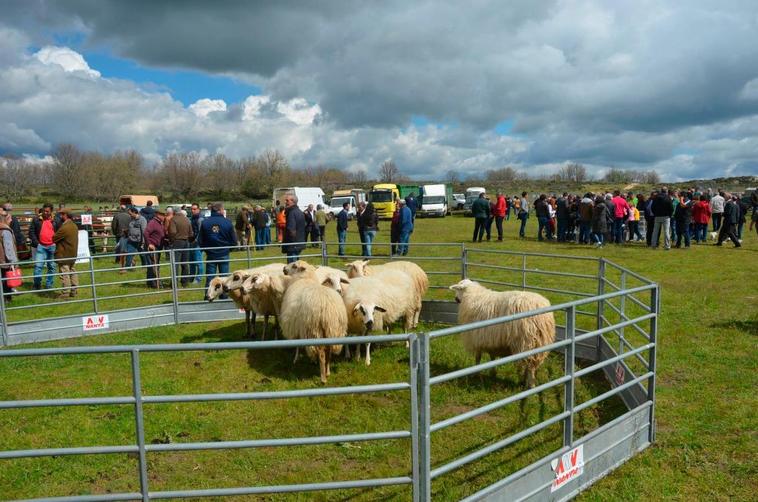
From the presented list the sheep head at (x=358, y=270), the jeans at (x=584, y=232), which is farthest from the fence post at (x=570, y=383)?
the jeans at (x=584, y=232)

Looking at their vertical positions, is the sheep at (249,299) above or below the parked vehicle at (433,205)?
below

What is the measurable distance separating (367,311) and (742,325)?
21.0 feet

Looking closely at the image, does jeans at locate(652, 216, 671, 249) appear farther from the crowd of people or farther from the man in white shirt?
the man in white shirt

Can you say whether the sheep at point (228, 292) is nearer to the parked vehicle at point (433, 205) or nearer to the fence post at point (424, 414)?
the fence post at point (424, 414)

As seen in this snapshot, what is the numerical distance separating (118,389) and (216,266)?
559 centimetres

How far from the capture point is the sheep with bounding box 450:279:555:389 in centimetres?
628

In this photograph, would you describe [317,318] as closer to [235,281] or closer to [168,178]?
[235,281]

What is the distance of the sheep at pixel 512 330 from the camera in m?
6.28

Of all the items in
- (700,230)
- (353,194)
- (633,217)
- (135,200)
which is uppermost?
(353,194)

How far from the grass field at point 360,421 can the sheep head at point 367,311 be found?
1.95 ft

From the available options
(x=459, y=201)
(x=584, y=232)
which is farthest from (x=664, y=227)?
(x=459, y=201)

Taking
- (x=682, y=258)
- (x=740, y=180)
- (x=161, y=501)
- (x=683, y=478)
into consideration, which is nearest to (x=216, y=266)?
(x=161, y=501)

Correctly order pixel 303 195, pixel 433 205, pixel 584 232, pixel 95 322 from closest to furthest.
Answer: pixel 95 322
pixel 584 232
pixel 303 195
pixel 433 205

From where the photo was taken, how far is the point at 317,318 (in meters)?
7.03
